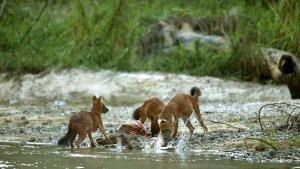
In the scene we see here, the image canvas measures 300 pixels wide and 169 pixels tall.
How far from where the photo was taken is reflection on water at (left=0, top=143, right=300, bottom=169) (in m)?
7.58

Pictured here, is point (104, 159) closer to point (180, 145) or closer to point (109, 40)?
point (180, 145)

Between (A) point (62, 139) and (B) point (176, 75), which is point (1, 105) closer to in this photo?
(B) point (176, 75)

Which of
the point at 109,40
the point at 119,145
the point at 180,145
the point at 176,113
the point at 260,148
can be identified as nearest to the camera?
the point at 260,148

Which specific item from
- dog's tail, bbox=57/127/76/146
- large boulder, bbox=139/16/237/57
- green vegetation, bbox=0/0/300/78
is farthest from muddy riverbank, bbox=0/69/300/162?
large boulder, bbox=139/16/237/57

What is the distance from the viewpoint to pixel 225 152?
8.44m

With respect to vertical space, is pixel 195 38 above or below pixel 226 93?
above

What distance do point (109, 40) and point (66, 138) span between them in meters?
6.75

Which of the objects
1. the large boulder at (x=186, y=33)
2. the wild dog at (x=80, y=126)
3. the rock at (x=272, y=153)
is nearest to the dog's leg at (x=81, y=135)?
the wild dog at (x=80, y=126)

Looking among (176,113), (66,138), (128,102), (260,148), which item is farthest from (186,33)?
(260,148)

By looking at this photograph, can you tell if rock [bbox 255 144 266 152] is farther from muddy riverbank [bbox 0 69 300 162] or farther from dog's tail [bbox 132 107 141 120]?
dog's tail [bbox 132 107 141 120]

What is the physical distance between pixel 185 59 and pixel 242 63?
49.8 inches

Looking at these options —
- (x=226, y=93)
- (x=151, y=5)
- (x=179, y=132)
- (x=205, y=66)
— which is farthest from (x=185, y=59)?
(x=179, y=132)

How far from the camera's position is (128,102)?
14188 mm

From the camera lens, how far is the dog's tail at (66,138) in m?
9.23
